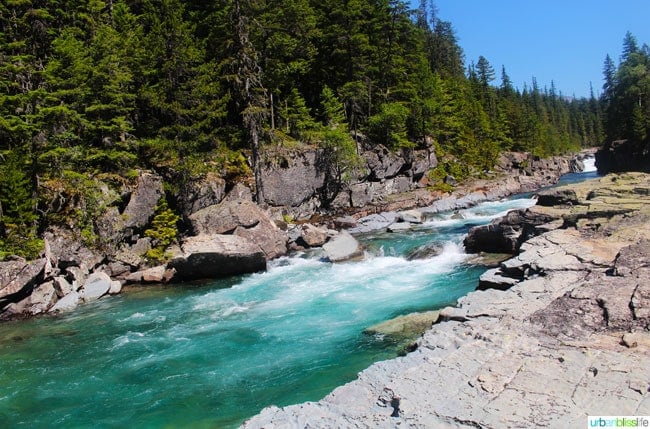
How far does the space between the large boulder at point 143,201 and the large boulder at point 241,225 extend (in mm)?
3041

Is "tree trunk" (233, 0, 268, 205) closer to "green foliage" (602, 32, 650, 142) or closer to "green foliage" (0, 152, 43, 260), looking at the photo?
"green foliage" (0, 152, 43, 260)

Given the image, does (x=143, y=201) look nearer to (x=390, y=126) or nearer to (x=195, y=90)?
(x=195, y=90)

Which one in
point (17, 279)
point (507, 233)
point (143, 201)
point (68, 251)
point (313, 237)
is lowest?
point (507, 233)

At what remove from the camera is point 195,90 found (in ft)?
96.7

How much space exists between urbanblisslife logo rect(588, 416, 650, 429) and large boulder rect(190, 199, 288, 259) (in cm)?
1855

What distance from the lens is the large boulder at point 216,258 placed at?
68.9 ft

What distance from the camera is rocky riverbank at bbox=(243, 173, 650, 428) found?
648cm

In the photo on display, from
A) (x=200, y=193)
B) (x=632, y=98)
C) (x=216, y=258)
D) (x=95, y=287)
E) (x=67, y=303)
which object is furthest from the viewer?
(x=632, y=98)

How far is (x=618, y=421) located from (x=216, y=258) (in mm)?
17777

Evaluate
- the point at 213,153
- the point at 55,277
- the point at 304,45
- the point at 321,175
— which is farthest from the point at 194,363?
the point at 304,45

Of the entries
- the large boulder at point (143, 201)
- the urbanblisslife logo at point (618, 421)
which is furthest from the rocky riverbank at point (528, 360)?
the large boulder at point (143, 201)

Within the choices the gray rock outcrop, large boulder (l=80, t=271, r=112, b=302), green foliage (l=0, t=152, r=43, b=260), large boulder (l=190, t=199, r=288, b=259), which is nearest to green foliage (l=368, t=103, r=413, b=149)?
large boulder (l=190, t=199, r=288, b=259)

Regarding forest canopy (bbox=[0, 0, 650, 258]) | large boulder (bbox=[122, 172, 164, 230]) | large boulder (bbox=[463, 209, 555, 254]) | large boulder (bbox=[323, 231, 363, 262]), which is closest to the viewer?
large boulder (bbox=[463, 209, 555, 254])

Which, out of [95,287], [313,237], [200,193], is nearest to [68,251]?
[95,287]
